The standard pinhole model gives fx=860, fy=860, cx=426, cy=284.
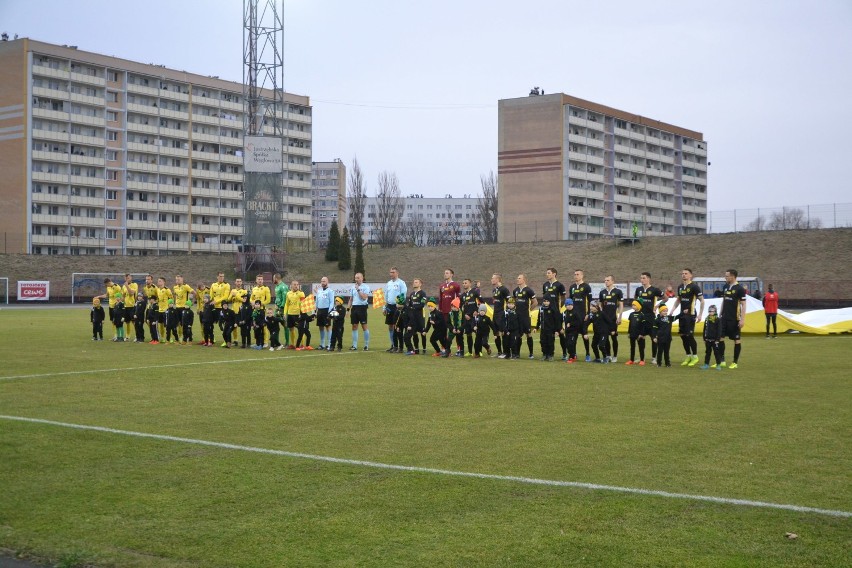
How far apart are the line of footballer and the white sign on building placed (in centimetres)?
4205

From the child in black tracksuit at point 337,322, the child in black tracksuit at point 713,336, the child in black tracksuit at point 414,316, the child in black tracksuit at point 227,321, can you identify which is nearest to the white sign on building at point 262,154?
the child in black tracksuit at point 227,321

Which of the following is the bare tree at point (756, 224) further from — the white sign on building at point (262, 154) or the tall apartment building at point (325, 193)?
the tall apartment building at point (325, 193)

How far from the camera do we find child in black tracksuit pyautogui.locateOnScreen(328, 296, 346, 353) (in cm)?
2186

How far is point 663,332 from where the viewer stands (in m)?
17.7

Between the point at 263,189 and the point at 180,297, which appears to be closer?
the point at 180,297

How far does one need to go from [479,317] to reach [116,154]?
3150 inches

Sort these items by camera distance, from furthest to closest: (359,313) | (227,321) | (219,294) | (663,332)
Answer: (219,294), (227,321), (359,313), (663,332)

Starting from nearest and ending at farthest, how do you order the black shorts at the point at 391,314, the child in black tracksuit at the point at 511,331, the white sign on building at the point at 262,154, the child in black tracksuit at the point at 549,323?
the child in black tracksuit at the point at 549,323 < the child in black tracksuit at the point at 511,331 < the black shorts at the point at 391,314 < the white sign on building at the point at 262,154

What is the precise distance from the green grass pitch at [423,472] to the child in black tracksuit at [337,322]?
7399 mm

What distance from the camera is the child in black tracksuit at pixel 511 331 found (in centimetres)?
1975

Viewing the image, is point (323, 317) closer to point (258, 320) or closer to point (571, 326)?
point (258, 320)

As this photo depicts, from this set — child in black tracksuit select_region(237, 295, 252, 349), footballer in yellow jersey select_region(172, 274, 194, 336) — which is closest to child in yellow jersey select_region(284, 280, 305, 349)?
child in black tracksuit select_region(237, 295, 252, 349)

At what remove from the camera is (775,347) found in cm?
2361

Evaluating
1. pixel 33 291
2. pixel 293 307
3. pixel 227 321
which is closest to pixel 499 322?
pixel 293 307
